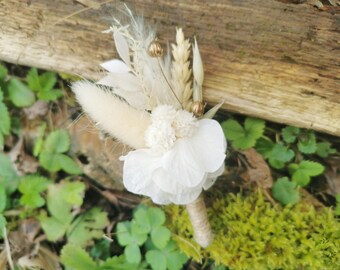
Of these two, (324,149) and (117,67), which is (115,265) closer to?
(117,67)

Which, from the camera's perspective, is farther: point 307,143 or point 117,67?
point 307,143

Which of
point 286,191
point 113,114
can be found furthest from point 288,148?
point 113,114

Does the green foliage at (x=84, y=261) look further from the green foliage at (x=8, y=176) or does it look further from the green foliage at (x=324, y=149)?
the green foliage at (x=324, y=149)

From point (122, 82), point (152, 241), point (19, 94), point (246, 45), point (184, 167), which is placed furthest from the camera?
point (19, 94)

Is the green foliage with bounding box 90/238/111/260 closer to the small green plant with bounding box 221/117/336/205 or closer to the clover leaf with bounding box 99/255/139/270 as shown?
the clover leaf with bounding box 99/255/139/270

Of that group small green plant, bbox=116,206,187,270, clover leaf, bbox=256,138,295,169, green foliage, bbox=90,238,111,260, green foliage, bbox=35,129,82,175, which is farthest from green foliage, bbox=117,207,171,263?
clover leaf, bbox=256,138,295,169

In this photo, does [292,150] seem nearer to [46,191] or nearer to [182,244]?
[182,244]
